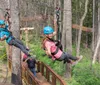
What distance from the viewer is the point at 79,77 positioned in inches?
449

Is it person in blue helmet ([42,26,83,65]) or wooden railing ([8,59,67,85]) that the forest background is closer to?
wooden railing ([8,59,67,85])

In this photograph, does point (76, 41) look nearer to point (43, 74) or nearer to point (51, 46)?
point (43, 74)

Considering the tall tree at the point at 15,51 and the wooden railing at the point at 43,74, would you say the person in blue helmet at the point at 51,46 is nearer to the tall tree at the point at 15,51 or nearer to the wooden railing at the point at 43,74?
the wooden railing at the point at 43,74

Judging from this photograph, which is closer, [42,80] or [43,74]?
[42,80]

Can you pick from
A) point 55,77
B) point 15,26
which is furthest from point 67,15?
point 55,77

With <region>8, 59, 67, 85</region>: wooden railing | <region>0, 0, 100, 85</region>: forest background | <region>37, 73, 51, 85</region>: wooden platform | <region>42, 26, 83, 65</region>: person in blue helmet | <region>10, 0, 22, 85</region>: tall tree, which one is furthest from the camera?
<region>0, 0, 100, 85</region>: forest background

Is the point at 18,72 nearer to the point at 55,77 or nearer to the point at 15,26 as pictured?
the point at 15,26

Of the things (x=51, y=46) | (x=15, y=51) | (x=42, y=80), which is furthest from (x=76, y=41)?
(x=51, y=46)

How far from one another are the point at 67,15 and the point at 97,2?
567cm

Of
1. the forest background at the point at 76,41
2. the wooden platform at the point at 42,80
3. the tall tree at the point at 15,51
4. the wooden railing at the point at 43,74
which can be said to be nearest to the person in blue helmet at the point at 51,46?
the wooden railing at the point at 43,74

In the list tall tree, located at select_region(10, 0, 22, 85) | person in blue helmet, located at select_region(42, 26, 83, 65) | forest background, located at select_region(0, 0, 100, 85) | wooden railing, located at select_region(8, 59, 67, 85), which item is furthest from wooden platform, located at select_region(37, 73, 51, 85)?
forest background, located at select_region(0, 0, 100, 85)

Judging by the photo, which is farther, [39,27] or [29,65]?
[39,27]

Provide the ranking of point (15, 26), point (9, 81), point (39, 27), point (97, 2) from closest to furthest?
point (15, 26) < point (9, 81) < point (97, 2) < point (39, 27)

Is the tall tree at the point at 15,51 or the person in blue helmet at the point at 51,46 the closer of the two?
the person in blue helmet at the point at 51,46
